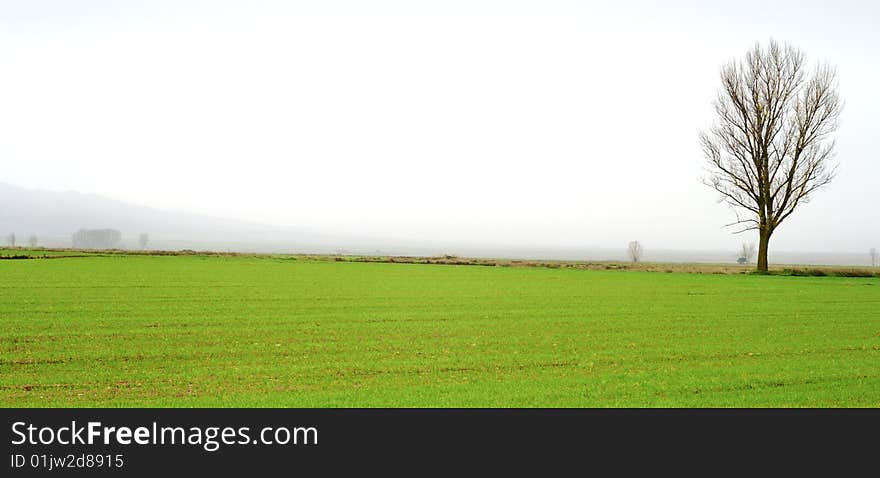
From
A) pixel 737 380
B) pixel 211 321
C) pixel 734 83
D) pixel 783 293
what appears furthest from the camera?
pixel 734 83

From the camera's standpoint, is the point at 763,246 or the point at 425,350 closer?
the point at 425,350

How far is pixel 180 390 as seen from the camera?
31.5 ft

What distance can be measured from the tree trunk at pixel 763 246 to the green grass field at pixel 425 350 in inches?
843

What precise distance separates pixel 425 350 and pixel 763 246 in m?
41.1

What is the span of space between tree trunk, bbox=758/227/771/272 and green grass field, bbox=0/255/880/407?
70.3 feet

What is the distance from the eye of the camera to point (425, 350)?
1332 cm

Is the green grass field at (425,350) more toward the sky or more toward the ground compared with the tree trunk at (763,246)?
more toward the ground

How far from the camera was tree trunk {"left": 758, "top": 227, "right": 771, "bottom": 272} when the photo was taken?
4712cm

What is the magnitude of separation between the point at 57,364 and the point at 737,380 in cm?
1114

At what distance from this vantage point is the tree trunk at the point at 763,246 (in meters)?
47.1

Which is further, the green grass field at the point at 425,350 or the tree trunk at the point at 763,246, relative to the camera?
the tree trunk at the point at 763,246

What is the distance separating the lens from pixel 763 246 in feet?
156
